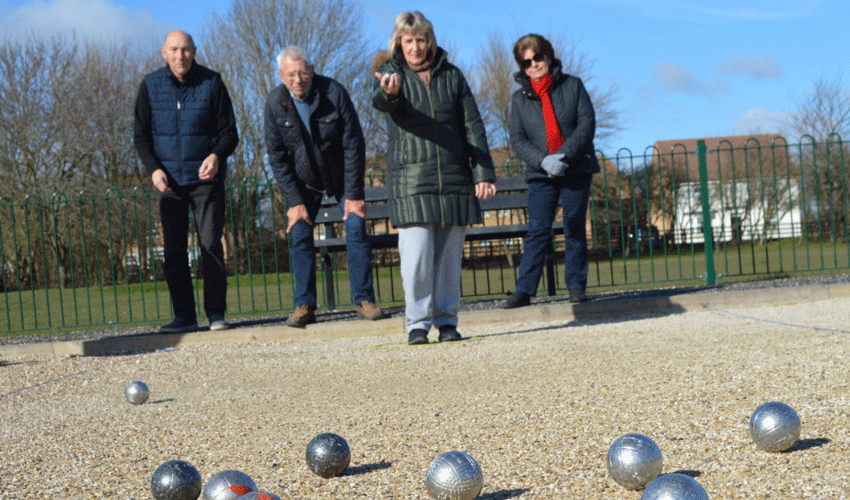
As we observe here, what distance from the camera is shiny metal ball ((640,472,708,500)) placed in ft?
5.47

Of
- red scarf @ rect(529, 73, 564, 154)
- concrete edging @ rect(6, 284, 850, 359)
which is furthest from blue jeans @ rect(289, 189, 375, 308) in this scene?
red scarf @ rect(529, 73, 564, 154)

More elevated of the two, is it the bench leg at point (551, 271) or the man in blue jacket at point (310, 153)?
the man in blue jacket at point (310, 153)

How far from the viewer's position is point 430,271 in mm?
5277

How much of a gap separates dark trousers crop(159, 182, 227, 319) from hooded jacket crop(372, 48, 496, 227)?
1.66 metres

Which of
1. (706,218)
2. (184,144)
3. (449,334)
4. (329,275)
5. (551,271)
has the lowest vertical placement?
(449,334)

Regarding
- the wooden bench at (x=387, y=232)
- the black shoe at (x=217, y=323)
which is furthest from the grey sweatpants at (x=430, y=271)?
the wooden bench at (x=387, y=232)

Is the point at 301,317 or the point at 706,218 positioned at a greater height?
the point at 706,218

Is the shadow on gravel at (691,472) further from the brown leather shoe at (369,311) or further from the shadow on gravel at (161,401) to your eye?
the brown leather shoe at (369,311)

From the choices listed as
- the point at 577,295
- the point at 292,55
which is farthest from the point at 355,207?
the point at 577,295

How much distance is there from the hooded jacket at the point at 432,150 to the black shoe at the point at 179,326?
7.33ft

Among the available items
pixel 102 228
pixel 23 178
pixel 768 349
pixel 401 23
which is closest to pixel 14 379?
pixel 401 23

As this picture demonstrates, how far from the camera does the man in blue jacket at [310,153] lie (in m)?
5.96

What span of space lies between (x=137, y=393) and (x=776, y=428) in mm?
2877

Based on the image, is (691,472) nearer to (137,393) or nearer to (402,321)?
(137,393)
